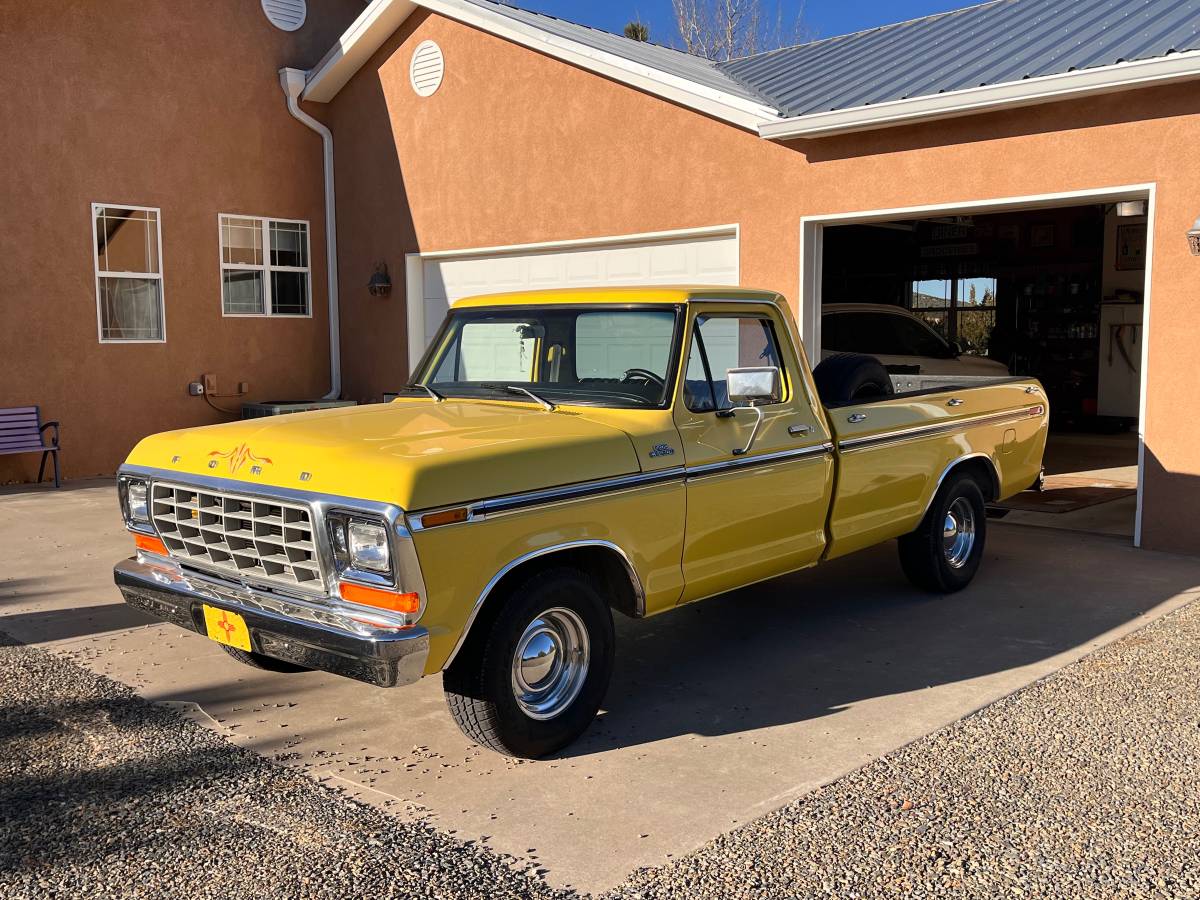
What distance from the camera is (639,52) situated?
469 inches

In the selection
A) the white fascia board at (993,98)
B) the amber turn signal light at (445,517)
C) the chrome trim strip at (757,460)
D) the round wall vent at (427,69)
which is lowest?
the amber turn signal light at (445,517)

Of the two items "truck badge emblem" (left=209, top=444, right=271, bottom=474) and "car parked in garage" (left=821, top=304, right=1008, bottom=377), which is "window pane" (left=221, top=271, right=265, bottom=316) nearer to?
"car parked in garage" (left=821, top=304, right=1008, bottom=377)

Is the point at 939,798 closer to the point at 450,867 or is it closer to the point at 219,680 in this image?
the point at 450,867

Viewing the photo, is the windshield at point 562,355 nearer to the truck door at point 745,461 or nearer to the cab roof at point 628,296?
the cab roof at point 628,296

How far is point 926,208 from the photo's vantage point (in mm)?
8695

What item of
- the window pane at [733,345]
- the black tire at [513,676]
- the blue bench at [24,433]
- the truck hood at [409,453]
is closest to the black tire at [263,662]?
the truck hood at [409,453]

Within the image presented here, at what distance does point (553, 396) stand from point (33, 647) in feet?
10.4

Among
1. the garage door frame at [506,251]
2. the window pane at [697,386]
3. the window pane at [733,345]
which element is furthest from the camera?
the garage door frame at [506,251]

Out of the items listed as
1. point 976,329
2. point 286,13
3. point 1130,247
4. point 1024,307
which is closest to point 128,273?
point 286,13

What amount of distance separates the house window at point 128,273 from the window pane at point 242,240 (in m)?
0.83

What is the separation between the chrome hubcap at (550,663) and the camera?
14.0 ft

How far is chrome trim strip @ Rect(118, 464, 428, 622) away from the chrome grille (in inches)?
1.0

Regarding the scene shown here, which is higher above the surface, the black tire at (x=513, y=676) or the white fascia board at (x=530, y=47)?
the white fascia board at (x=530, y=47)

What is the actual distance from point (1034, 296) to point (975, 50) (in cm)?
849
